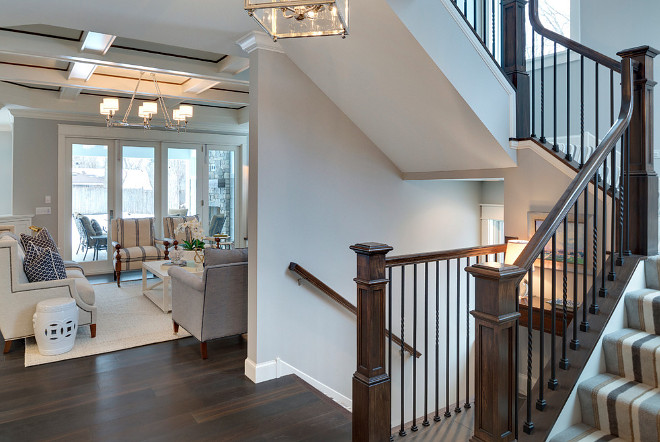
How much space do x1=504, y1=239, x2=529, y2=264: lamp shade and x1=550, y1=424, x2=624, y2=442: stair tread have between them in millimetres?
1300

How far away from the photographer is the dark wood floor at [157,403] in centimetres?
266

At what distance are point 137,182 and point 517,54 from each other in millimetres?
6816

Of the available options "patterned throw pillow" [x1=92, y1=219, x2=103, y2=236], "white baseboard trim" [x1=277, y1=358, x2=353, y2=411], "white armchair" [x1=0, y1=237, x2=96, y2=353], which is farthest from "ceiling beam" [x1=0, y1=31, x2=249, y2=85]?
"patterned throw pillow" [x1=92, y1=219, x2=103, y2=236]

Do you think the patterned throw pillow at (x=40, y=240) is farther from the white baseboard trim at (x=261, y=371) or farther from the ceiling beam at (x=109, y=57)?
the white baseboard trim at (x=261, y=371)

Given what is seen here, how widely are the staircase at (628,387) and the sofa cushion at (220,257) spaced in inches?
108

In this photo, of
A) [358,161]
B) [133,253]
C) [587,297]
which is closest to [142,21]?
[358,161]

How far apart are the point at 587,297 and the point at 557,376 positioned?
52cm

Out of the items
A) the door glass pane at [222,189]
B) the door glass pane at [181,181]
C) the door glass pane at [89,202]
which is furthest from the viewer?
the door glass pane at [222,189]

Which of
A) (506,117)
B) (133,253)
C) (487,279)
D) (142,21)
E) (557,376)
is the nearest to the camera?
(487,279)

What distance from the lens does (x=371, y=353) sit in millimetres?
2262

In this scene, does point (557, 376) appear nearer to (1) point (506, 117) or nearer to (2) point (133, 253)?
(1) point (506, 117)

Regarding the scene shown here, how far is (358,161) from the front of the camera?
4.00 m

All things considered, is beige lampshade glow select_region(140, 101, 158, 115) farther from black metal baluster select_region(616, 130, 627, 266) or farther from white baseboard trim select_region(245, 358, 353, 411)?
black metal baluster select_region(616, 130, 627, 266)

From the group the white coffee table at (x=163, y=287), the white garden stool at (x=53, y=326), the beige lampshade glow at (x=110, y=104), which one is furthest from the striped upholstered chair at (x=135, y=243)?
the white garden stool at (x=53, y=326)
